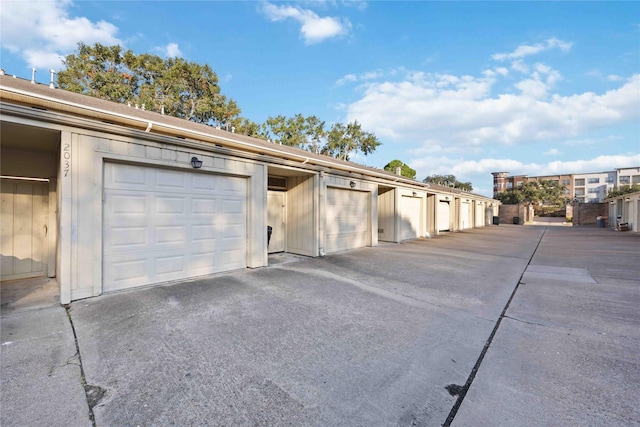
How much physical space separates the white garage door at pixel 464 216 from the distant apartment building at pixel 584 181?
53.9 m

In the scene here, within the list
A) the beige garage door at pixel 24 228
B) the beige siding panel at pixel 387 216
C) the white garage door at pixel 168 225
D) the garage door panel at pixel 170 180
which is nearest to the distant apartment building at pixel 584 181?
the beige siding panel at pixel 387 216

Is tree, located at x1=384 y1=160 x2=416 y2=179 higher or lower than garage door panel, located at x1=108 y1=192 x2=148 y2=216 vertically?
higher

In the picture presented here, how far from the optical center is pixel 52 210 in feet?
18.5

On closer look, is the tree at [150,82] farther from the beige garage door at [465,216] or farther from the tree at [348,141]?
the beige garage door at [465,216]

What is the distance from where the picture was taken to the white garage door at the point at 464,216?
Result: 63.1 feet

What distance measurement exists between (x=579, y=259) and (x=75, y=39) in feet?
93.2

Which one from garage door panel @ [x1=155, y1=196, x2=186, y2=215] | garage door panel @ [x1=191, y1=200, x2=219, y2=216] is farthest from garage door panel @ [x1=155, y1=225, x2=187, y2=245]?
garage door panel @ [x1=191, y1=200, x2=219, y2=216]

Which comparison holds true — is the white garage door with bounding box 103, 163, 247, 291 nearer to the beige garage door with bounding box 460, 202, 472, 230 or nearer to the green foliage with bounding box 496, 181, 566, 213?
the beige garage door with bounding box 460, 202, 472, 230

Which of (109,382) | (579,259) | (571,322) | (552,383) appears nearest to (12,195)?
(109,382)

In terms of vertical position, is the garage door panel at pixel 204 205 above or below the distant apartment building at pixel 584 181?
below

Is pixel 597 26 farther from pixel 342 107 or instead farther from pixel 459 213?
pixel 459 213

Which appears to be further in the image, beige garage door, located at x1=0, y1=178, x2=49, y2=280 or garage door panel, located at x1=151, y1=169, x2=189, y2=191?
beige garage door, located at x1=0, y1=178, x2=49, y2=280

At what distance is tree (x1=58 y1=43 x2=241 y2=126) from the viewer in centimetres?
1783

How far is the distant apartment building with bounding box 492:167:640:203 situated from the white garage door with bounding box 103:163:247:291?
73516 mm
